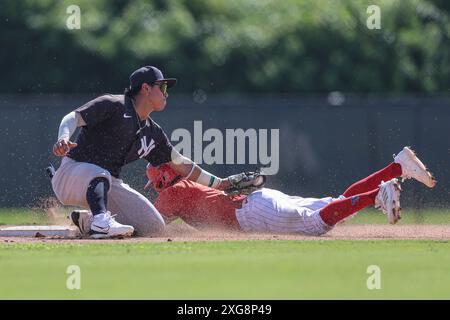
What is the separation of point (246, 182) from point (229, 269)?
8.33 feet

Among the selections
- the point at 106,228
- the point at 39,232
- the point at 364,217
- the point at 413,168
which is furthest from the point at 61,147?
the point at 364,217

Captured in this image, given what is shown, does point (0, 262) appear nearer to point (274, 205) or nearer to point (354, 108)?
point (274, 205)

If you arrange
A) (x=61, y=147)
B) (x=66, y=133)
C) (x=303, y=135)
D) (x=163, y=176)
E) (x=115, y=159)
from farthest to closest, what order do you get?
(x=303, y=135) < (x=163, y=176) < (x=115, y=159) < (x=66, y=133) < (x=61, y=147)

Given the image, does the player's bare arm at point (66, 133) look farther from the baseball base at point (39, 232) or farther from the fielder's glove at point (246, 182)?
the fielder's glove at point (246, 182)

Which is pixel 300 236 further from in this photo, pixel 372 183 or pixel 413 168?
pixel 413 168

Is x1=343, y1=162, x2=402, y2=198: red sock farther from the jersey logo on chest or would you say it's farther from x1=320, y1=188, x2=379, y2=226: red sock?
the jersey logo on chest

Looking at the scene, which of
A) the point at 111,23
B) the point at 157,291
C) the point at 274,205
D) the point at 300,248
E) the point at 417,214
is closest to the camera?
the point at 157,291

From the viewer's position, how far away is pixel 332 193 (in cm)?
1738

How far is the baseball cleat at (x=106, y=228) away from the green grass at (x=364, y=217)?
2.71 meters

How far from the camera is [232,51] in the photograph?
77.9 feet

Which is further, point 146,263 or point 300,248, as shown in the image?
point 300,248

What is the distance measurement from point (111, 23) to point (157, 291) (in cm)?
1554

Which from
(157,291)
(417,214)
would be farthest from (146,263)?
(417,214)
